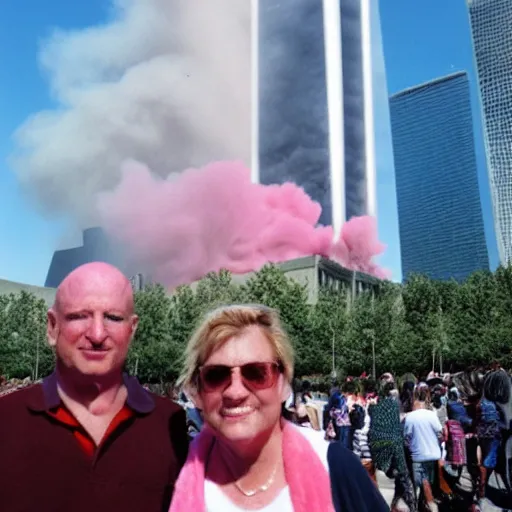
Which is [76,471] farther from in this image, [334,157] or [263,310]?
[334,157]

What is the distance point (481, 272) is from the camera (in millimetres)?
44938

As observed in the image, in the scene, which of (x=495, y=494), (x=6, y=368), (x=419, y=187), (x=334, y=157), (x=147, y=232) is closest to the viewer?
(x=495, y=494)

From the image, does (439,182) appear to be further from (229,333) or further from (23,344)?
(229,333)

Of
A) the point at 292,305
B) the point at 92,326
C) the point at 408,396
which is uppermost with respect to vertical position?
the point at 292,305

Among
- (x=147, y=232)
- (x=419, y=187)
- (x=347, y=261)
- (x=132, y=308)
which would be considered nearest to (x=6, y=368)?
(x=147, y=232)

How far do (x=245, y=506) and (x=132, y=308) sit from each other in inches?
29.6

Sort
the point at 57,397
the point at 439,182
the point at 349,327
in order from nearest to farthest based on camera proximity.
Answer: the point at 57,397
the point at 349,327
the point at 439,182

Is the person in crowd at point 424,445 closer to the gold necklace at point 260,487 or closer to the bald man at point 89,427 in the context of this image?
the bald man at point 89,427

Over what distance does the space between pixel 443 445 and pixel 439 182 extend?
4584 inches

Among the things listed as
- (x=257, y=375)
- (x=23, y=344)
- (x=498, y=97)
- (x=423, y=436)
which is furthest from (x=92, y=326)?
(x=498, y=97)

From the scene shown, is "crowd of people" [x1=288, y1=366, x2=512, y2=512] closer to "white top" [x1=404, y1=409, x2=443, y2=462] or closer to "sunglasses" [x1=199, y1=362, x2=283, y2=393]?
"white top" [x1=404, y1=409, x2=443, y2=462]

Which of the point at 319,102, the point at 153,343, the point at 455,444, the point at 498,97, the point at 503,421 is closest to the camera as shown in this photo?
the point at 455,444

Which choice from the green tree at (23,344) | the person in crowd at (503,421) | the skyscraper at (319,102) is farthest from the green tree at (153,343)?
the skyscraper at (319,102)

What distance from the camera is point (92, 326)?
2.16m
